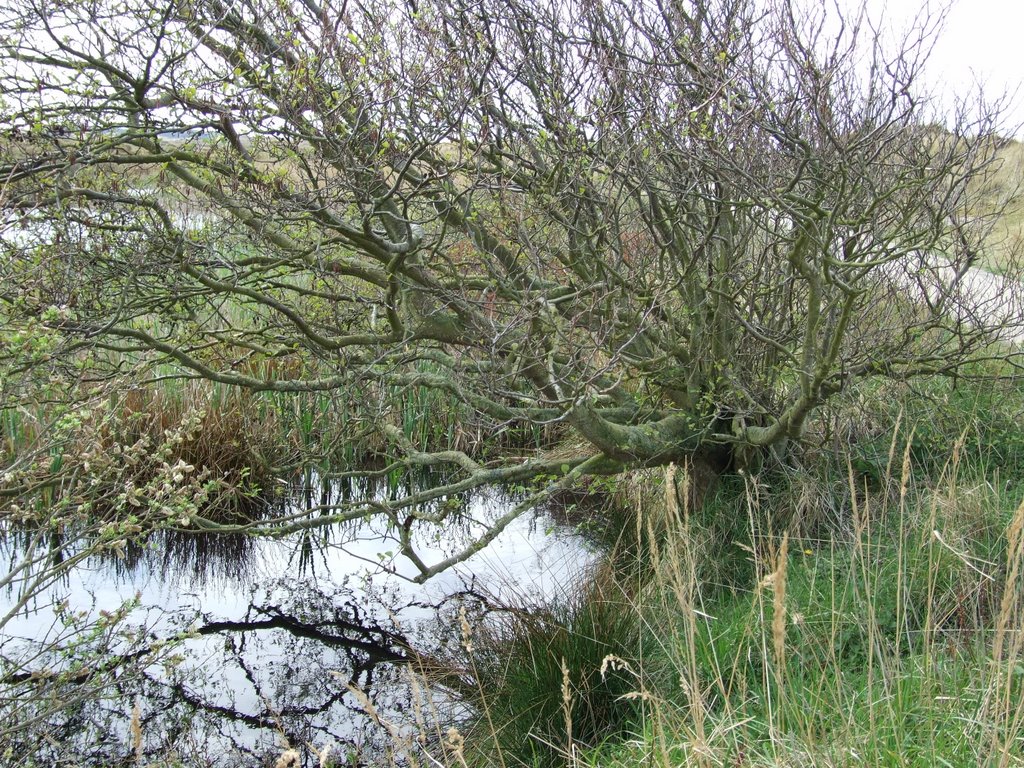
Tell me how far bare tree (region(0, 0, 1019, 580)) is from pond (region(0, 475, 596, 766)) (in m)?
1.01

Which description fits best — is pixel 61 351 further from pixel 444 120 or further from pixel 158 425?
pixel 158 425

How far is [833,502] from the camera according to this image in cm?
521

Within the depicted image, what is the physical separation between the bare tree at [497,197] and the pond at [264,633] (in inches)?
39.9

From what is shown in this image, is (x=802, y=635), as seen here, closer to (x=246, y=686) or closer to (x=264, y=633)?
(x=246, y=686)

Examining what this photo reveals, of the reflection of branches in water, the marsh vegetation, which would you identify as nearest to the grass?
the marsh vegetation

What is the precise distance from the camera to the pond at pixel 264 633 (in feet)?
14.8

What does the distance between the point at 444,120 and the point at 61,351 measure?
209 cm

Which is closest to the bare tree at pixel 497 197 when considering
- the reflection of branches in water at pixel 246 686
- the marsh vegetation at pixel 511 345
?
the marsh vegetation at pixel 511 345

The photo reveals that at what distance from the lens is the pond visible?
4508 mm

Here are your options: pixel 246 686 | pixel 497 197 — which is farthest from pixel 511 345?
pixel 246 686

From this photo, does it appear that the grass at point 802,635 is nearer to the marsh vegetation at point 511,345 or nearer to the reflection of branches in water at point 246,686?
the marsh vegetation at point 511,345

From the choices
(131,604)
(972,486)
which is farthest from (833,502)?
(131,604)

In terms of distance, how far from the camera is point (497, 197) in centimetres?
496

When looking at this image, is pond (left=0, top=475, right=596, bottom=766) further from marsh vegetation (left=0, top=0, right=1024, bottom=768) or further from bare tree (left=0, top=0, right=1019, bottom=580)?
bare tree (left=0, top=0, right=1019, bottom=580)
